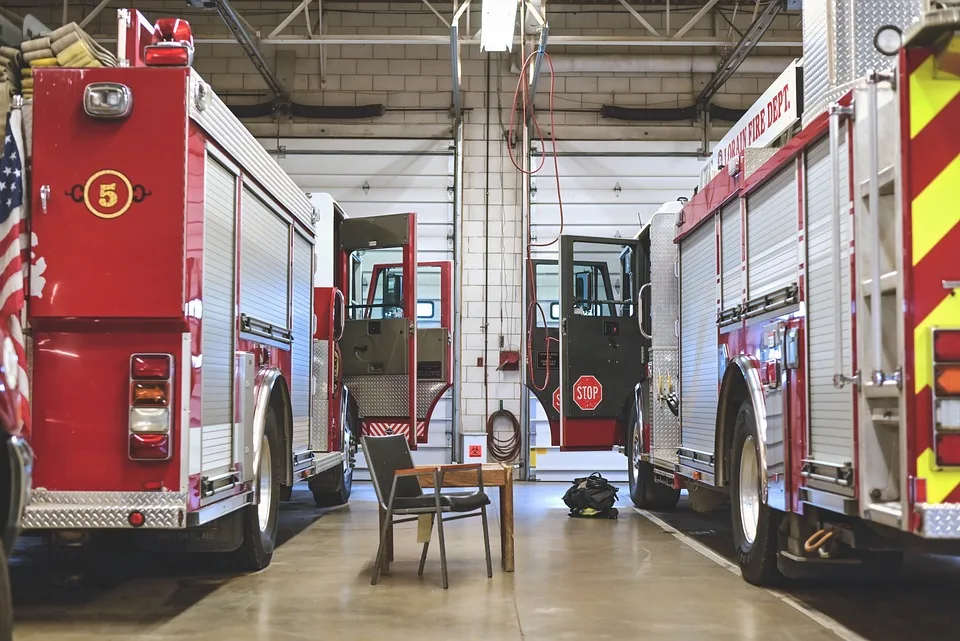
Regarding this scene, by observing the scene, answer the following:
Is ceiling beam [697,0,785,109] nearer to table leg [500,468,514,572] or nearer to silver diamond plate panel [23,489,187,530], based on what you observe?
table leg [500,468,514,572]

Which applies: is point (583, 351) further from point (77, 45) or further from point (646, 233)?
point (77, 45)

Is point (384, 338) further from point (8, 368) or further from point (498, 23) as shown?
point (8, 368)

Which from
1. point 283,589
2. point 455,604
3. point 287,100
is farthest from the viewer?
point 287,100

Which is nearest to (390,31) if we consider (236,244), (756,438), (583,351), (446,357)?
(446,357)

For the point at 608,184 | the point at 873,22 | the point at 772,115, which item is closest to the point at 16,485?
the point at 873,22

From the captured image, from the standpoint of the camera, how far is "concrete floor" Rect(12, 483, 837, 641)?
4461 millimetres

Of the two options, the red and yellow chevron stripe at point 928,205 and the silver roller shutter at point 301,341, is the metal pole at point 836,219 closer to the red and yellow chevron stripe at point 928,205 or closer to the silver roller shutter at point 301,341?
the red and yellow chevron stripe at point 928,205

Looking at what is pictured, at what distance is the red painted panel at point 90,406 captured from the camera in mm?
4422

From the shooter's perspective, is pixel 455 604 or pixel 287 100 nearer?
pixel 455 604

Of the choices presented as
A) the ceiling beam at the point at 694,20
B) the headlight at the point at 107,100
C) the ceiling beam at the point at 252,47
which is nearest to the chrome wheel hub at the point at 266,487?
the headlight at the point at 107,100

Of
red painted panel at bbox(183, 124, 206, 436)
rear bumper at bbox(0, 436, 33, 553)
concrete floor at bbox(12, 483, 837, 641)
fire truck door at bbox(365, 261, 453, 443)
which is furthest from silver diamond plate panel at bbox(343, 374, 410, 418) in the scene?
rear bumper at bbox(0, 436, 33, 553)

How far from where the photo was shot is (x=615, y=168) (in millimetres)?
13805

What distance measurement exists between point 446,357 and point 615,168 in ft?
15.9

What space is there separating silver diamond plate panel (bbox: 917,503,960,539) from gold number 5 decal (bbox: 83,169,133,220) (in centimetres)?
350
